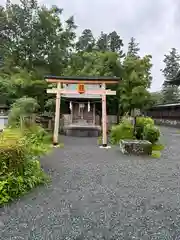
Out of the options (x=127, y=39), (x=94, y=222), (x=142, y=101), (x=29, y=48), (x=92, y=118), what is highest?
(x=127, y=39)

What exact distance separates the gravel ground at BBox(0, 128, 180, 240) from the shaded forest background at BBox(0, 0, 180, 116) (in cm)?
1042

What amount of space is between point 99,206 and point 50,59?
17091mm

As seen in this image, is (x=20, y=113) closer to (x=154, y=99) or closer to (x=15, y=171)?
(x=15, y=171)

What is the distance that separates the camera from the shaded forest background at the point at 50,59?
1647cm

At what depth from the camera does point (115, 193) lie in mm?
4250

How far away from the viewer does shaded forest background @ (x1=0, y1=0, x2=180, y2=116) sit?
16469 mm

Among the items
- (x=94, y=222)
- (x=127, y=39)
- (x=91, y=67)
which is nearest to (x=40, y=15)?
(x=91, y=67)

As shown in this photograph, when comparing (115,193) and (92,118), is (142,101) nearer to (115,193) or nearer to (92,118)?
(92,118)

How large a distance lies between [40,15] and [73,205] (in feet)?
59.1

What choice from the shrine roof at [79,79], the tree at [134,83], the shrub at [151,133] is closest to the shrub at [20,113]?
the shrine roof at [79,79]

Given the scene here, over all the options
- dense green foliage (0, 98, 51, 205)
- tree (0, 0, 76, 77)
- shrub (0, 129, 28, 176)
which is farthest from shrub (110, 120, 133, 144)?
tree (0, 0, 76, 77)

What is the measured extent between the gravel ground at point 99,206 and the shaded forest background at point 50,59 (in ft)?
34.2

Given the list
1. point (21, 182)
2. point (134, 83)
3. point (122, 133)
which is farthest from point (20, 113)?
point (134, 83)

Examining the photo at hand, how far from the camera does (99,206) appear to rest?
12.0ft
